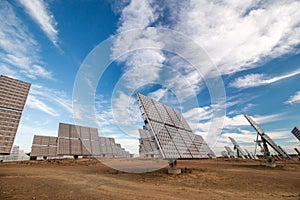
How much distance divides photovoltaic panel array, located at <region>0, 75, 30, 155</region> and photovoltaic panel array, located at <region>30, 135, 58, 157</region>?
3573 mm

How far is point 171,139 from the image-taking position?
39.3 feet

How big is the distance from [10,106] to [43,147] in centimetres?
909

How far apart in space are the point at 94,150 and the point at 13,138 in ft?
45.3

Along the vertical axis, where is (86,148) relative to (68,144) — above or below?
below

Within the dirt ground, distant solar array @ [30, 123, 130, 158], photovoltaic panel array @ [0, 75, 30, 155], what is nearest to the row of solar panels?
distant solar array @ [30, 123, 130, 158]

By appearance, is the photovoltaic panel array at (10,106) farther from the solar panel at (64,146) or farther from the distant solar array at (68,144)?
the solar panel at (64,146)

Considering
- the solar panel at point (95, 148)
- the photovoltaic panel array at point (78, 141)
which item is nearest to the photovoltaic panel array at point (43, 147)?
the photovoltaic panel array at point (78, 141)

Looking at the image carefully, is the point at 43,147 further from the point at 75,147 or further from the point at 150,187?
the point at 150,187

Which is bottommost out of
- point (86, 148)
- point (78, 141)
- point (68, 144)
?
point (86, 148)

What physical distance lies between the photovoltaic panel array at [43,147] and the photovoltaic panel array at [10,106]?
3573mm

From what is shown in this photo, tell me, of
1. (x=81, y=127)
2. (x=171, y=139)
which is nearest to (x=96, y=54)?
(x=171, y=139)

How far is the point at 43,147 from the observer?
1144 inches

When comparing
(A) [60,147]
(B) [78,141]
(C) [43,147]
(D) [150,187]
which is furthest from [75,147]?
(D) [150,187]

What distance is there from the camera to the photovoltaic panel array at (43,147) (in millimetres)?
27870
